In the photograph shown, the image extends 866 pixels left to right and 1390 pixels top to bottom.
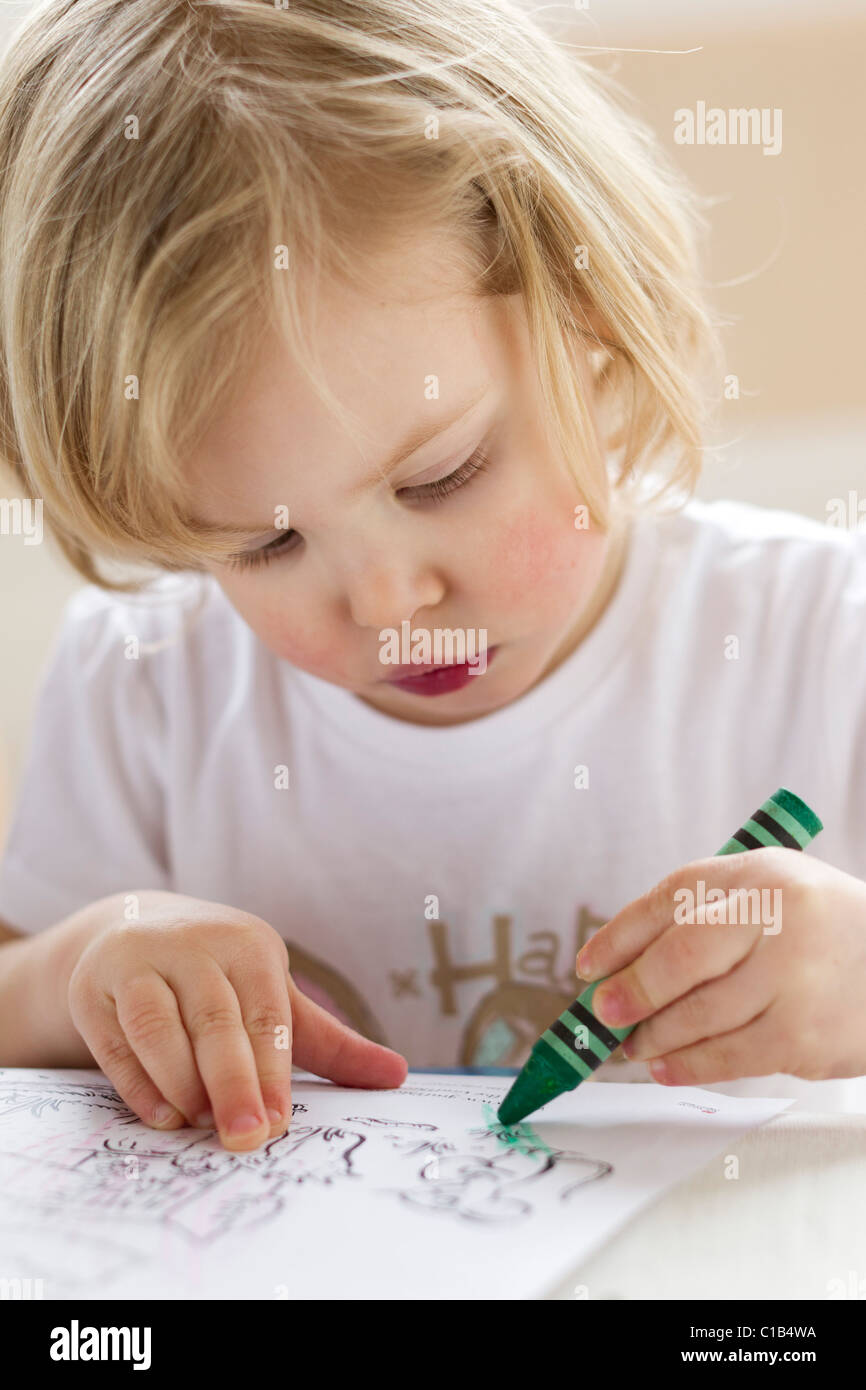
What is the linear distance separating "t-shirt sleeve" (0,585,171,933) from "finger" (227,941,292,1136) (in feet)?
0.88

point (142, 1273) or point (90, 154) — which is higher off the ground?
point (90, 154)

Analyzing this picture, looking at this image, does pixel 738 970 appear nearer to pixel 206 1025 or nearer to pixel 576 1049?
pixel 576 1049

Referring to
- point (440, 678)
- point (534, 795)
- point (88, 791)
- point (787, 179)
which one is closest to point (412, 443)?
point (440, 678)

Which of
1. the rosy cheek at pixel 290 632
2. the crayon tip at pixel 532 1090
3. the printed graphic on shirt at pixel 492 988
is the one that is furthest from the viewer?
the printed graphic on shirt at pixel 492 988

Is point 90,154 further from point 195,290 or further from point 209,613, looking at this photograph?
point 209,613

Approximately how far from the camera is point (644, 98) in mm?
1150

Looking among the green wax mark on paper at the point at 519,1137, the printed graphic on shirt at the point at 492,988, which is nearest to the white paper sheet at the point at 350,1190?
the green wax mark on paper at the point at 519,1137

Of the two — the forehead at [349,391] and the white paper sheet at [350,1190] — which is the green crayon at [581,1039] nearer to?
the white paper sheet at [350,1190]

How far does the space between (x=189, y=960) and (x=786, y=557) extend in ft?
1.31

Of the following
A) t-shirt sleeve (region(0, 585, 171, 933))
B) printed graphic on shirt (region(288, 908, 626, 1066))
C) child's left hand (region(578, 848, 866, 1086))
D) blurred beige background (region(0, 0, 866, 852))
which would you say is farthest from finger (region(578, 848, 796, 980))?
blurred beige background (region(0, 0, 866, 852))

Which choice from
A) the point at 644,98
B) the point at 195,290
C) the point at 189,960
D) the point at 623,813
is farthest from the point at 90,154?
the point at 644,98

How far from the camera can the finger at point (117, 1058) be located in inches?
17.1

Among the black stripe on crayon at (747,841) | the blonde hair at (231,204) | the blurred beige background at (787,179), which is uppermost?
the blurred beige background at (787,179)

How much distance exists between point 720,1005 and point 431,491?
0.22 meters
